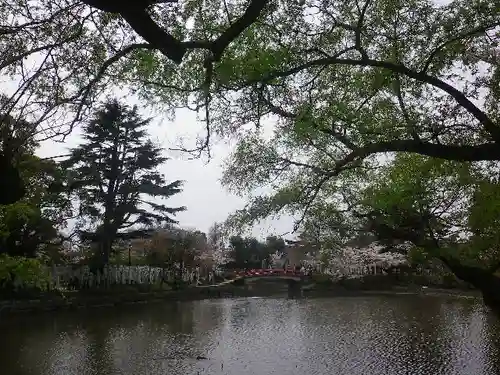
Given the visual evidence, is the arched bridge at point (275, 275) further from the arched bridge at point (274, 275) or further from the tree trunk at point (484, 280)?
the tree trunk at point (484, 280)

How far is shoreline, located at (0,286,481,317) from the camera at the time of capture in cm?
1970

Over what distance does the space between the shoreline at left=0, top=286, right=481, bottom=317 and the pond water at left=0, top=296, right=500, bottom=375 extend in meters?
0.94

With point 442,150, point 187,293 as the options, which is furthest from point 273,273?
point 442,150

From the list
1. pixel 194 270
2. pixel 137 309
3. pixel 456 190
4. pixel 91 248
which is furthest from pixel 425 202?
pixel 194 270

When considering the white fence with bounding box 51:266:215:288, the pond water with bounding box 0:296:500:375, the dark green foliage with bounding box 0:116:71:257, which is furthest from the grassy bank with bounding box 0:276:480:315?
the dark green foliage with bounding box 0:116:71:257

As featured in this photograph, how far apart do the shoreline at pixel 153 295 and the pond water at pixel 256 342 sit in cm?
94

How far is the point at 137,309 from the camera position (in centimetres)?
2308

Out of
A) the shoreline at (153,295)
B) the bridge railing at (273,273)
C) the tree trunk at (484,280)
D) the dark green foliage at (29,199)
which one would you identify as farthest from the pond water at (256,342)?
the bridge railing at (273,273)

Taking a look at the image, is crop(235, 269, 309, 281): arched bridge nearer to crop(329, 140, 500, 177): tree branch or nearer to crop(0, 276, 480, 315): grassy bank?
crop(0, 276, 480, 315): grassy bank

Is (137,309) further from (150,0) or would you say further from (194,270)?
(150,0)

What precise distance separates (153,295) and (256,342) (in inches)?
552

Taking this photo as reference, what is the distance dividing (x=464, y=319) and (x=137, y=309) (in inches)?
558

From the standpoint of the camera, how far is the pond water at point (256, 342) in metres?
11.2

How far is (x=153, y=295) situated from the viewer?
27.4 metres
